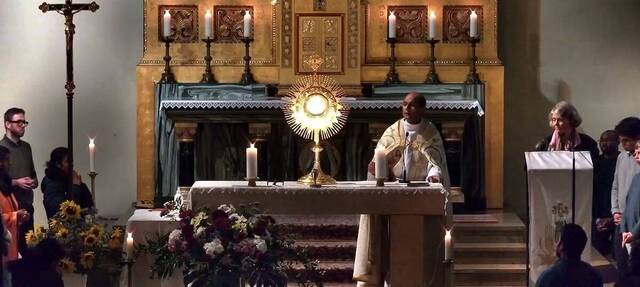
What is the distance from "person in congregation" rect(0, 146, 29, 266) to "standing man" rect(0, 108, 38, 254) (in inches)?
40.7

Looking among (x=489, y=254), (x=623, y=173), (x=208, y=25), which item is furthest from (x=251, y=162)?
(x=208, y=25)

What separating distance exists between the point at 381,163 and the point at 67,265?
99.1 inches

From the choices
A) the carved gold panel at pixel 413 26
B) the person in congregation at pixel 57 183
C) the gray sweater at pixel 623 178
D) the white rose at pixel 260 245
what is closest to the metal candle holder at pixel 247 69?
the carved gold panel at pixel 413 26

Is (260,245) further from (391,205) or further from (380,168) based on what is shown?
(380,168)

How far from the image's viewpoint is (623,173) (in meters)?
12.2

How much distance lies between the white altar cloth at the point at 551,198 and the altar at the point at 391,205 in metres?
0.77

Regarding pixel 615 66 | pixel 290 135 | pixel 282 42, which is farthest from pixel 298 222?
pixel 615 66

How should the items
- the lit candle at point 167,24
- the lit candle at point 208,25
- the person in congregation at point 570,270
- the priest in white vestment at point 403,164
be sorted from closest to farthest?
the person in congregation at point 570,270
the priest in white vestment at point 403,164
the lit candle at point 167,24
the lit candle at point 208,25

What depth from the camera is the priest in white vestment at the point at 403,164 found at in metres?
12.6

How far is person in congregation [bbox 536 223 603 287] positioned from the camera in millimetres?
8898

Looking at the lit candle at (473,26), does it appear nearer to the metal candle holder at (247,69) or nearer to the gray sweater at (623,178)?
the metal candle holder at (247,69)

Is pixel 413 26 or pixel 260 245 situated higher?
pixel 413 26

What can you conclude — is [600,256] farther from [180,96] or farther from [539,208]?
[180,96]

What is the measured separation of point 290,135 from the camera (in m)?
15.7
